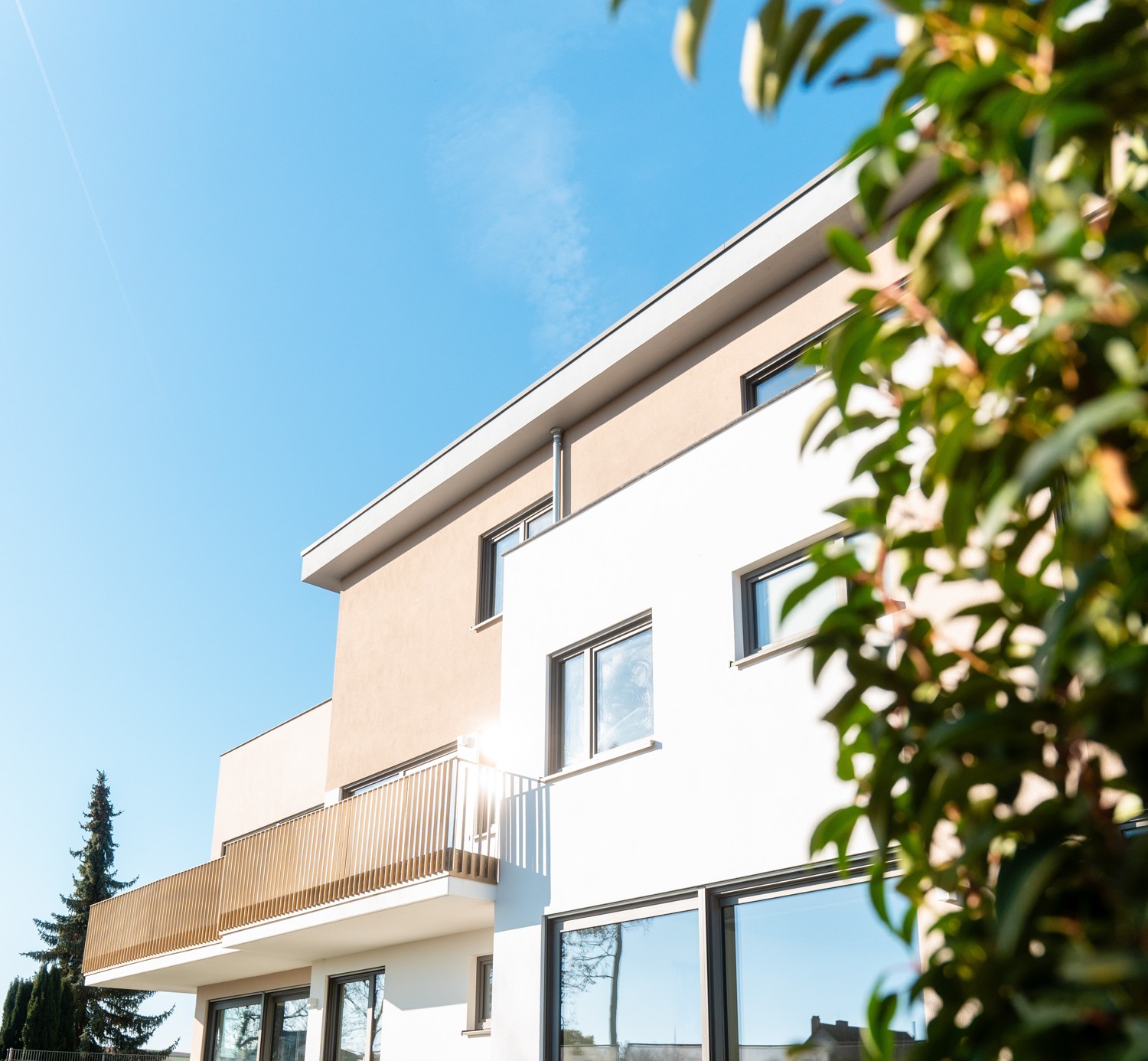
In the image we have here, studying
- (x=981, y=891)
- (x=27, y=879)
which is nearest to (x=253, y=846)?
(x=981, y=891)

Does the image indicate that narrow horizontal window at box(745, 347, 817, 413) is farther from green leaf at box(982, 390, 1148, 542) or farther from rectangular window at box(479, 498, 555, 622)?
green leaf at box(982, 390, 1148, 542)

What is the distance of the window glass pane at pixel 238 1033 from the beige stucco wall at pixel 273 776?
250cm

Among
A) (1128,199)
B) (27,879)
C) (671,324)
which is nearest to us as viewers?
(1128,199)

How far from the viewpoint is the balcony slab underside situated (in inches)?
415

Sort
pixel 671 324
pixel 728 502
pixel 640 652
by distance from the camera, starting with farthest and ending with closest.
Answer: pixel 671 324
pixel 640 652
pixel 728 502

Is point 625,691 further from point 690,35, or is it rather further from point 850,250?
point 690,35

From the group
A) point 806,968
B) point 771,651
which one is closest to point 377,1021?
point 806,968

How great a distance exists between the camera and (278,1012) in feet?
49.3

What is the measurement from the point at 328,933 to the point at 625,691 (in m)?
4.71

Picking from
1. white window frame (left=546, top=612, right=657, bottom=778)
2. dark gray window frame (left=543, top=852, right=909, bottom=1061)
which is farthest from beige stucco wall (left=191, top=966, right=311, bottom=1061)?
dark gray window frame (left=543, top=852, right=909, bottom=1061)

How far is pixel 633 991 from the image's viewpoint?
863 centimetres

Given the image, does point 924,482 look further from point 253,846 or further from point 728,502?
point 253,846

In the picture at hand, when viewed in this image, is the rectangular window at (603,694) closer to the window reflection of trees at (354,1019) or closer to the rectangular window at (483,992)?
the rectangular window at (483,992)

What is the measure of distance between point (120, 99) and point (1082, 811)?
24585 mm
